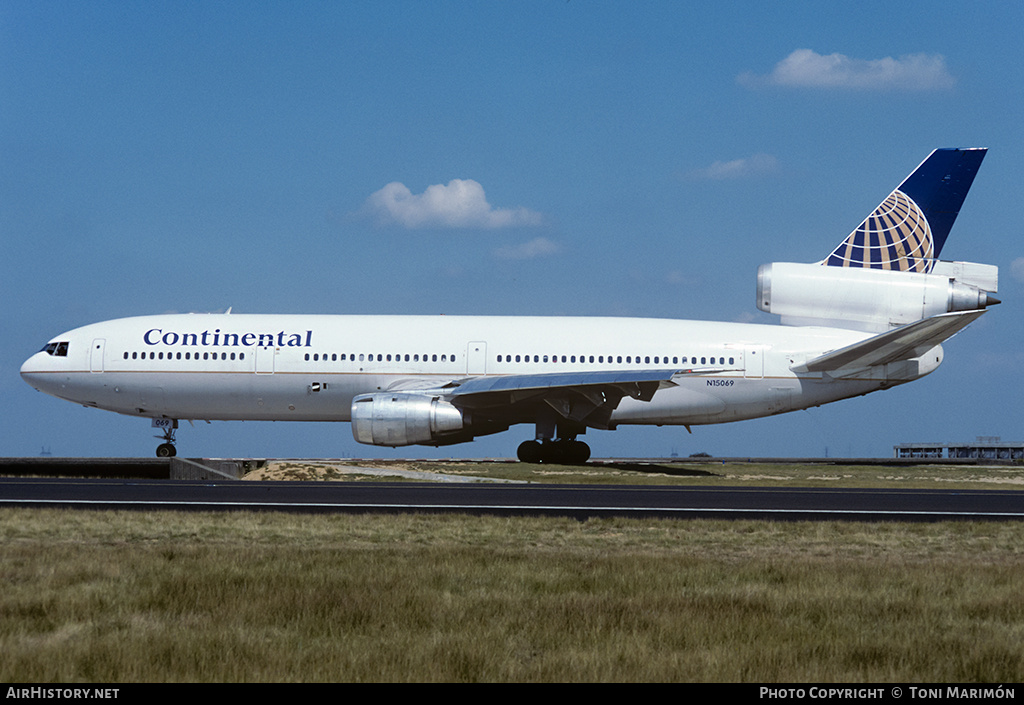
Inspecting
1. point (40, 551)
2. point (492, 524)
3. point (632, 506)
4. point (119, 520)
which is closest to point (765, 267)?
point (632, 506)

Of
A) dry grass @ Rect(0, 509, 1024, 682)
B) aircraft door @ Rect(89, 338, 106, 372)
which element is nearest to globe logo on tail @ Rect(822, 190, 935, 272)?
dry grass @ Rect(0, 509, 1024, 682)

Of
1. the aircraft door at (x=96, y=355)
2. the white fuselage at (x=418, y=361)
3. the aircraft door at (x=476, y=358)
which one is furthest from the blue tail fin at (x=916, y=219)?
the aircraft door at (x=96, y=355)

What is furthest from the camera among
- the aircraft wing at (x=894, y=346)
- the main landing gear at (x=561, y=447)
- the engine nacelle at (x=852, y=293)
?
the engine nacelle at (x=852, y=293)

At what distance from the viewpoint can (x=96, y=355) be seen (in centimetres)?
3400

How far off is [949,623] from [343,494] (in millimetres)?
14173

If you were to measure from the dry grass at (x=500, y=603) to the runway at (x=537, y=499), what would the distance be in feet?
8.73

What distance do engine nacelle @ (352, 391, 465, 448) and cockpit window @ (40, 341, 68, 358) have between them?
12.0 m

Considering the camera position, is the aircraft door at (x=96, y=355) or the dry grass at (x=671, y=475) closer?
the dry grass at (x=671, y=475)

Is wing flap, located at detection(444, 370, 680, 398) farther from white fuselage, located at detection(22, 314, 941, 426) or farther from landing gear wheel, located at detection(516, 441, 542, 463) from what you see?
landing gear wheel, located at detection(516, 441, 542, 463)

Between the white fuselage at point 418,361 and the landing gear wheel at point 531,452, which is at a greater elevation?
the white fuselage at point 418,361

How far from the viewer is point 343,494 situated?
21062 millimetres

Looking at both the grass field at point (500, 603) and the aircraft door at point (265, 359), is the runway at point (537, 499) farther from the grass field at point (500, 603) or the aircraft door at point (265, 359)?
the aircraft door at point (265, 359)

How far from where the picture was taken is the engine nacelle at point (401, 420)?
96.6 ft

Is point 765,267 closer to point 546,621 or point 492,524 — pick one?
point 492,524
